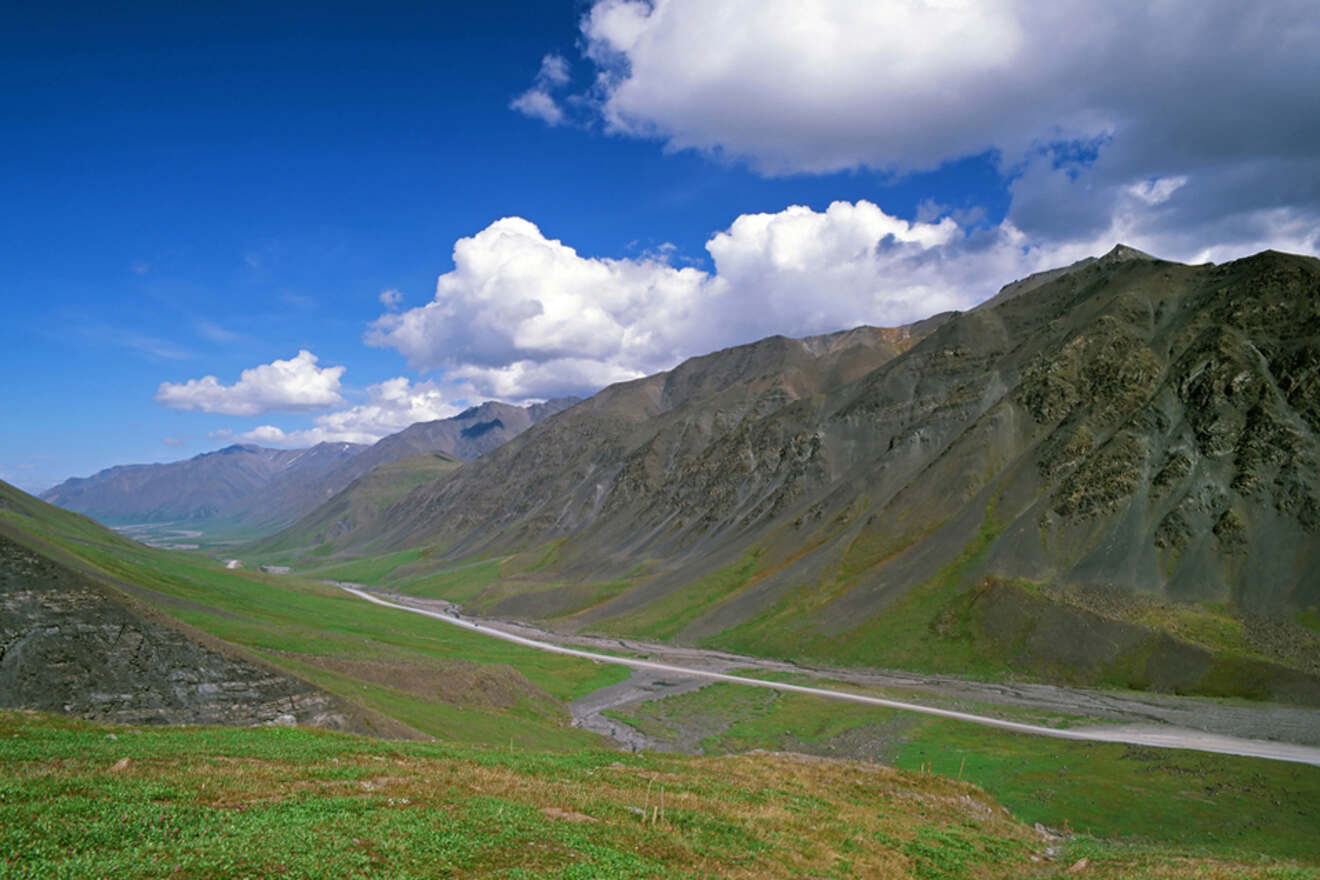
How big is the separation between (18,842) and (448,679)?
2270 inches

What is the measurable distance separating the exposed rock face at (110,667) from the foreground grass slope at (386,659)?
3.23m

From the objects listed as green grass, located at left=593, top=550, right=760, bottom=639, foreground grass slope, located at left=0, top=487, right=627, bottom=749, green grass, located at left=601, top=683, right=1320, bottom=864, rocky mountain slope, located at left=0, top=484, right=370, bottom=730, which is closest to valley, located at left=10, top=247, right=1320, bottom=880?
rocky mountain slope, located at left=0, top=484, right=370, bottom=730

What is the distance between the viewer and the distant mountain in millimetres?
92688

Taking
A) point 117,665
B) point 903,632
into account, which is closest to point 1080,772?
point 903,632

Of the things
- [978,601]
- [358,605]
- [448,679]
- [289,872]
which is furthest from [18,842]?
[358,605]

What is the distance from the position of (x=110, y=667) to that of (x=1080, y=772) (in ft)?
212

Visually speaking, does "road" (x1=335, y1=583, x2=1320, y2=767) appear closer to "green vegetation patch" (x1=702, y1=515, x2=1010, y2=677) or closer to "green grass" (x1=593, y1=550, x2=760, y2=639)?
"green vegetation patch" (x1=702, y1=515, x2=1010, y2=677)

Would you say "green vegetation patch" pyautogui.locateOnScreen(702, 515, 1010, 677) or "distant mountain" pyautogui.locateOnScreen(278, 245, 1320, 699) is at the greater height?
"distant mountain" pyautogui.locateOnScreen(278, 245, 1320, 699)

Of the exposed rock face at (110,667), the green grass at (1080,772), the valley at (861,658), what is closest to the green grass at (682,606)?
the valley at (861,658)

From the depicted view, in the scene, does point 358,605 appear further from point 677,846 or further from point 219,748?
point 677,846

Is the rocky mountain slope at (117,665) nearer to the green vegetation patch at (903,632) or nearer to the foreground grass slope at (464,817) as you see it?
the foreground grass slope at (464,817)

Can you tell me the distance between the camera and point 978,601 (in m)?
106

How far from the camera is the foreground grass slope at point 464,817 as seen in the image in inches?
599

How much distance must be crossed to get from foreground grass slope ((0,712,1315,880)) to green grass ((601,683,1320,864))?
33.8ft
